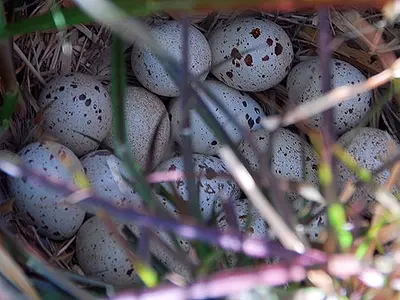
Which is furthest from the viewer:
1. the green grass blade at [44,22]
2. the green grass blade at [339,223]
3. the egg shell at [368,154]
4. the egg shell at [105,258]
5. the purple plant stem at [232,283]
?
the egg shell at [368,154]

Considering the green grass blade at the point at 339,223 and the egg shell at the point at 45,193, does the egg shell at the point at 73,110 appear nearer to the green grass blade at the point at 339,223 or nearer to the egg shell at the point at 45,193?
the egg shell at the point at 45,193

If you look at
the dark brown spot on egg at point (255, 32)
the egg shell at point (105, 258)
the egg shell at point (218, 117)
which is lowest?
the egg shell at point (105, 258)

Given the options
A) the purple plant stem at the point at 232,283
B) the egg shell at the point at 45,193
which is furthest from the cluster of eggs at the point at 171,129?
the purple plant stem at the point at 232,283

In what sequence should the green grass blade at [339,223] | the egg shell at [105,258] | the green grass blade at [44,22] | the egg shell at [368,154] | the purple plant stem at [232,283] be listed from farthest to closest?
the egg shell at [368,154] < the egg shell at [105,258] < the green grass blade at [44,22] < the green grass blade at [339,223] < the purple plant stem at [232,283]

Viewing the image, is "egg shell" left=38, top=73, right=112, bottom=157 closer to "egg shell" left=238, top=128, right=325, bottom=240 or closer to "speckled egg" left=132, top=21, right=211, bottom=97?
"speckled egg" left=132, top=21, right=211, bottom=97

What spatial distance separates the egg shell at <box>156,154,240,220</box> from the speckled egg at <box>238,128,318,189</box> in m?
0.06

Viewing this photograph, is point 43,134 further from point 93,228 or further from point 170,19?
point 170,19

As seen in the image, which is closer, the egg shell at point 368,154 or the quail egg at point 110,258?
the quail egg at point 110,258

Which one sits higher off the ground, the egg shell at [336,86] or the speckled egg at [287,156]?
the egg shell at [336,86]

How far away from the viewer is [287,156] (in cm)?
111

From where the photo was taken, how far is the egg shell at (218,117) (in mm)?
1126

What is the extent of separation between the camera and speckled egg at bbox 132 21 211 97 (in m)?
1.11

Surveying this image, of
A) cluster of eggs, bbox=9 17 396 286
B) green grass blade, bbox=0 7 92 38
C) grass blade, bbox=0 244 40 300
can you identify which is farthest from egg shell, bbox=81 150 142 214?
grass blade, bbox=0 244 40 300

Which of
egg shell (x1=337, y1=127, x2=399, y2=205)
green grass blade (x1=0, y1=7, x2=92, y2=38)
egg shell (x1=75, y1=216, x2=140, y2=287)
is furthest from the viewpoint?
egg shell (x1=337, y1=127, x2=399, y2=205)
